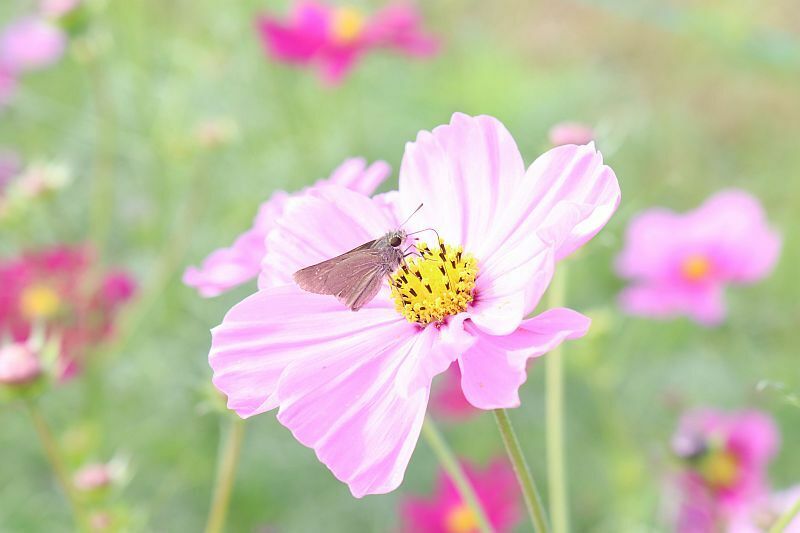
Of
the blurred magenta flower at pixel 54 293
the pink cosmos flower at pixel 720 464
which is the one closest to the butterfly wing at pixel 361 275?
the pink cosmos flower at pixel 720 464

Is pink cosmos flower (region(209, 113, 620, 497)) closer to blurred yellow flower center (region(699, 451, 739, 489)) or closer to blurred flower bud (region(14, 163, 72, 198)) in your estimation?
blurred yellow flower center (region(699, 451, 739, 489))

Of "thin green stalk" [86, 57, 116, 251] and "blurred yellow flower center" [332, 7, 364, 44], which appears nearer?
"thin green stalk" [86, 57, 116, 251]

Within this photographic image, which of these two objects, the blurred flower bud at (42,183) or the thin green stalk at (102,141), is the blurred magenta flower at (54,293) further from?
the blurred flower bud at (42,183)

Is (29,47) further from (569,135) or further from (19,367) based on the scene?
(569,135)

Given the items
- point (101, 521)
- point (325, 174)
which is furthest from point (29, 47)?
point (101, 521)

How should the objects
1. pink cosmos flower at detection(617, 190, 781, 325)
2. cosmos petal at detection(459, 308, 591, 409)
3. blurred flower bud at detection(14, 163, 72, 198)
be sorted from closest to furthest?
cosmos petal at detection(459, 308, 591, 409) < blurred flower bud at detection(14, 163, 72, 198) < pink cosmos flower at detection(617, 190, 781, 325)

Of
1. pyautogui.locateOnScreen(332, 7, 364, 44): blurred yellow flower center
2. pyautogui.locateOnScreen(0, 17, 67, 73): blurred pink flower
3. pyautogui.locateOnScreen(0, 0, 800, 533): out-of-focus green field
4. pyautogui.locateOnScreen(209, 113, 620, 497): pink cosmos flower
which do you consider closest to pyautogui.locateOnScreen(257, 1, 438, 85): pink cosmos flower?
pyautogui.locateOnScreen(332, 7, 364, 44): blurred yellow flower center
